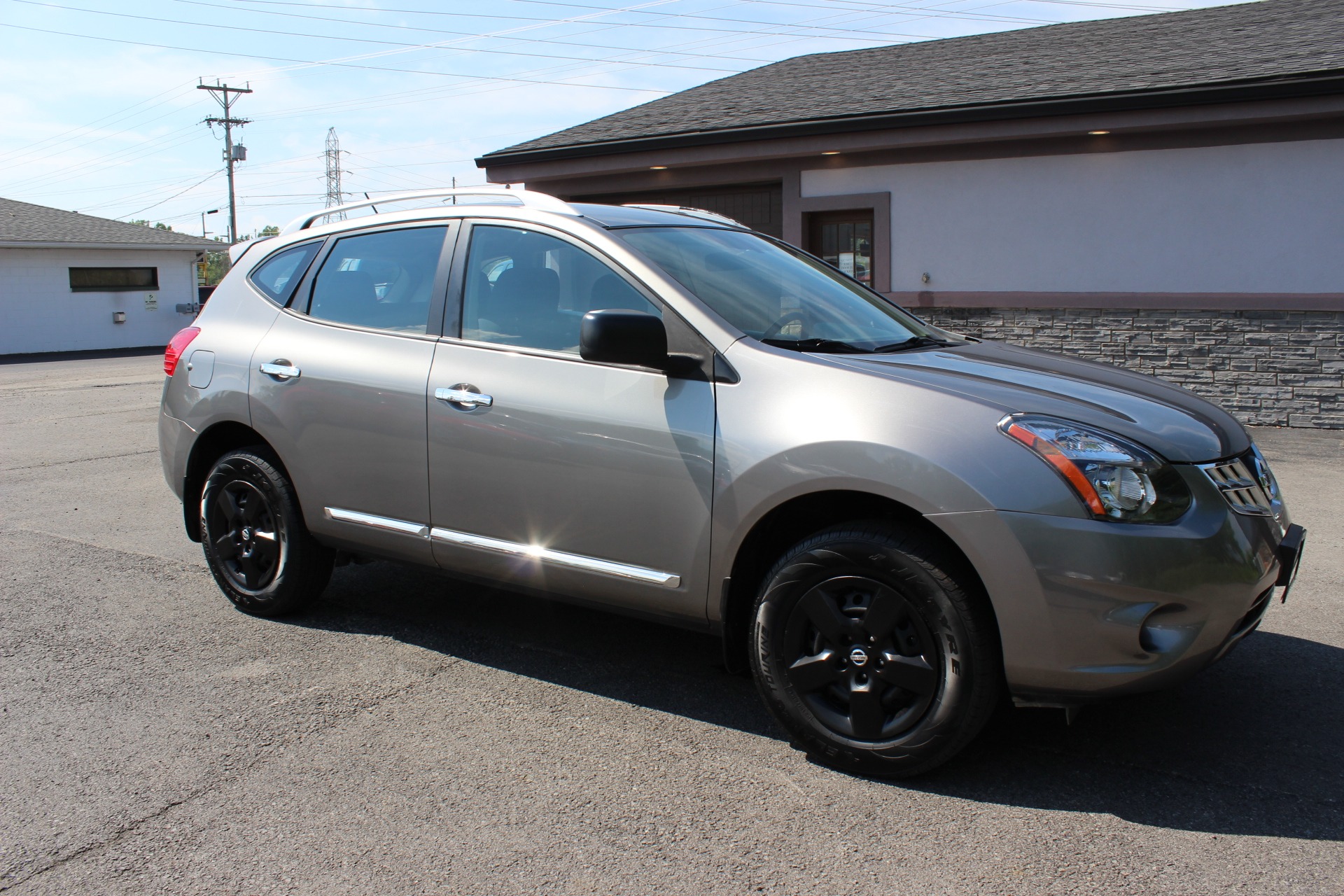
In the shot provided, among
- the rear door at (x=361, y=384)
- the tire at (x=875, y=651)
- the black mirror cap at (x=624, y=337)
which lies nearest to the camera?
the tire at (x=875, y=651)

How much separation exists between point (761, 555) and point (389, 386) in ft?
5.49

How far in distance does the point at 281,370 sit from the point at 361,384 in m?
0.52

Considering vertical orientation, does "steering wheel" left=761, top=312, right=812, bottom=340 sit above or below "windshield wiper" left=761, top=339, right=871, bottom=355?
above

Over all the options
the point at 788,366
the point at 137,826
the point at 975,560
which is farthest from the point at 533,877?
the point at 788,366

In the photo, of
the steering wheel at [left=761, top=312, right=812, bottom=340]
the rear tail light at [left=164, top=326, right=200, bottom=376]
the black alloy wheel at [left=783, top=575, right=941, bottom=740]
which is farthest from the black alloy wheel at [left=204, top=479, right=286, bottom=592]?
the black alloy wheel at [left=783, top=575, right=941, bottom=740]

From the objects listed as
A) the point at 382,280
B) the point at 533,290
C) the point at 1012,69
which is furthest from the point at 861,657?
the point at 1012,69

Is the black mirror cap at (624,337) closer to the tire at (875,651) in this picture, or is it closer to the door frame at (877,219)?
the tire at (875,651)

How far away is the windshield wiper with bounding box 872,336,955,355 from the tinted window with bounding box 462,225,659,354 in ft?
2.76

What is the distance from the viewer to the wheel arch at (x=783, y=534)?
10.5 ft

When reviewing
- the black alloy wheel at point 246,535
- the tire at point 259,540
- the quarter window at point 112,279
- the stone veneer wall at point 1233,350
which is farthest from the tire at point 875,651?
the quarter window at point 112,279

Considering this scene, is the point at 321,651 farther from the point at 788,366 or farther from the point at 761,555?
the point at 788,366

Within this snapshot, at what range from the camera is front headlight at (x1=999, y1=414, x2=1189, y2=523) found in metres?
2.89

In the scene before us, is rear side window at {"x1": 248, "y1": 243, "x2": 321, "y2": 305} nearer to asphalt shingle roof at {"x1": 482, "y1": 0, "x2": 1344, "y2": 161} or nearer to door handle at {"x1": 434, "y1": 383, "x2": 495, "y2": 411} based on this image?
door handle at {"x1": 434, "y1": 383, "x2": 495, "y2": 411}

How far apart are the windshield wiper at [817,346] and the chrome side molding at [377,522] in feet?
5.22
